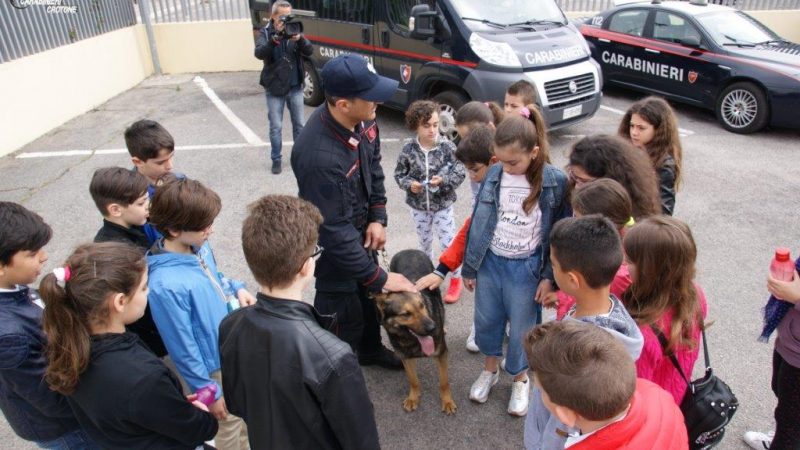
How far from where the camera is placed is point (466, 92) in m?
7.34

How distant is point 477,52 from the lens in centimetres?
705

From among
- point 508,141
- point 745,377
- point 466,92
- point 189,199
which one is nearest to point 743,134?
point 466,92

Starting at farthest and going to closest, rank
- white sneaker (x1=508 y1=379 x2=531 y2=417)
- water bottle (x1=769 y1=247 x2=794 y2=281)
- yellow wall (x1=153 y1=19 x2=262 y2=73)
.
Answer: yellow wall (x1=153 y1=19 x2=262 y2=73)
white sneaker (x1=508 y1=379 x2=531 y2=417)
water bottle (x1=769 y1=247 x2=794 y2=281)

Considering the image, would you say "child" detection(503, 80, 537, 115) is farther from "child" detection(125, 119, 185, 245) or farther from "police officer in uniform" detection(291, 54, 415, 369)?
"child" detection(125, 119, 185, 245)

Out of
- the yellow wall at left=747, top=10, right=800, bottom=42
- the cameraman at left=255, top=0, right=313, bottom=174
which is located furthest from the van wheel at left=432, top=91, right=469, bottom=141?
the yellow wall at left=747, top=10, right=800, bottom=42

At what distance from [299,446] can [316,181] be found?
4.43ft

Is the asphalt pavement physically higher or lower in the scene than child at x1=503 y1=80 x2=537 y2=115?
lower

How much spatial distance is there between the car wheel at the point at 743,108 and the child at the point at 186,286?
331 inches

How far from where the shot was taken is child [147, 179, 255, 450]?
2.39 meters

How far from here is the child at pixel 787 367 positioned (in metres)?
2.37

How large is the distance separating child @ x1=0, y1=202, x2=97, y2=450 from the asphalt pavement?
4.65ft

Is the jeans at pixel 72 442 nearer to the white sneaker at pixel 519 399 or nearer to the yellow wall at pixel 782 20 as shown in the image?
the white sneaker at pixel 519 399

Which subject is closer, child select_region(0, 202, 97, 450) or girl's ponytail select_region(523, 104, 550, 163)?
child select_region(0, 202, 97, 450)

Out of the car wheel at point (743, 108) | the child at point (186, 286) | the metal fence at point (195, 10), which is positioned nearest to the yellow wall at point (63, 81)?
the metal fence at point (195, 10)
